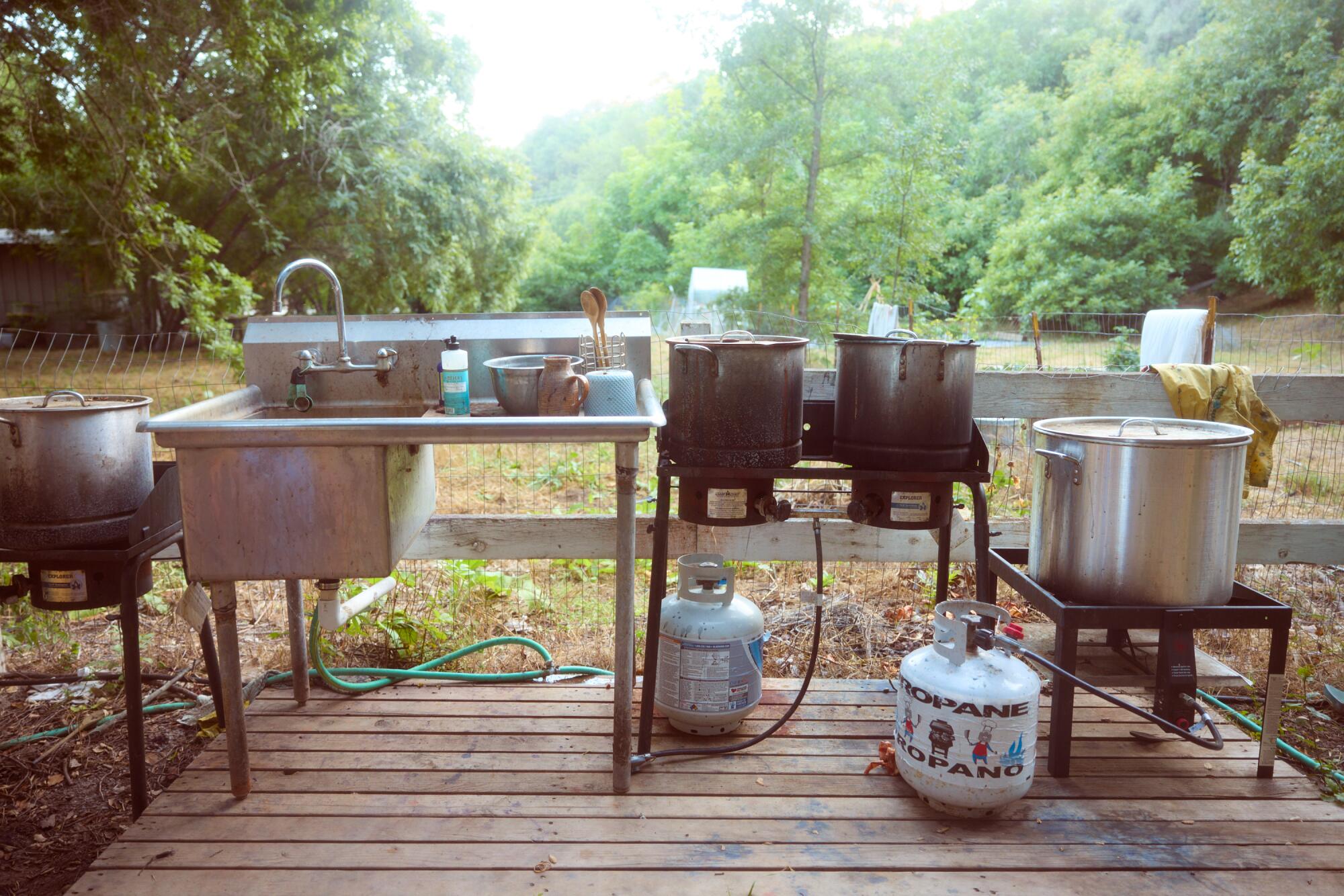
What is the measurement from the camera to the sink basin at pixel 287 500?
6.68 ft

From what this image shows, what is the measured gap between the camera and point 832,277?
58.2 feet

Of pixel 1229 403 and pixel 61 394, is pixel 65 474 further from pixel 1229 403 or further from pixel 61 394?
pixel 1229 403

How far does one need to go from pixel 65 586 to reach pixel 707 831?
6.26 feet

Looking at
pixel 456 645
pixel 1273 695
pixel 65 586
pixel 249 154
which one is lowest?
pixel 456 645

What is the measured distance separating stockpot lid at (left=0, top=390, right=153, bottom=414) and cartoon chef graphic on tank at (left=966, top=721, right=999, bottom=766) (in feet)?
8.20

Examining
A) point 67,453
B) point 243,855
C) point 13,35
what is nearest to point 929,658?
point 243,855

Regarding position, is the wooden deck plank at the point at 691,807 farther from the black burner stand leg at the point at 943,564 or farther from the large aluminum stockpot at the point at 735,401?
the large aluminum stockpot at the point at 735,401

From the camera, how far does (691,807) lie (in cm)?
230

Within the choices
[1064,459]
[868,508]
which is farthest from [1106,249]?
[868,508]

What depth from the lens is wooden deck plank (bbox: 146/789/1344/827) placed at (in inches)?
89.6

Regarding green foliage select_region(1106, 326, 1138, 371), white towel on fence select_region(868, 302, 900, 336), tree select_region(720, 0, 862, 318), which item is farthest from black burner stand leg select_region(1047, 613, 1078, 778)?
tree select_region(720, 0, 862, 318)

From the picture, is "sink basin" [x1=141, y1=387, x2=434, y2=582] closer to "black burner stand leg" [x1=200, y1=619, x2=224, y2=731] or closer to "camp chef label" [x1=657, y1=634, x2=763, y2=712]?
"black burner stand leg" [x1=200, y1=619, x2=224, y2=731]

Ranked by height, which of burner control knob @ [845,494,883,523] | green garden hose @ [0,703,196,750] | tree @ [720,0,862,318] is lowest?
green garden hose @ [0,703,196,750]

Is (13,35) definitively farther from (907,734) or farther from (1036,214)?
(1036,214)
